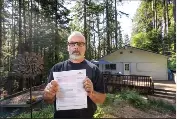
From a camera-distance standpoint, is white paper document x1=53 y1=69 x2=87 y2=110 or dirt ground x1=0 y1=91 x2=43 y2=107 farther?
dirt ground x1=0 y1=91 x2=43 y2=107

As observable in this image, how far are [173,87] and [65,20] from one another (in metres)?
1.51

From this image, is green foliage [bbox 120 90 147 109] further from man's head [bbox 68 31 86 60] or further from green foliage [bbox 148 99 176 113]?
man's head [bbox 68 31 86 60]

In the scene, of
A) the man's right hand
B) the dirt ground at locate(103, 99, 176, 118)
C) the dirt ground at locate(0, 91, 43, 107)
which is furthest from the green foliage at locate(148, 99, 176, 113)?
the man's right hand

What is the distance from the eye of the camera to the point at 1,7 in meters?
2.48

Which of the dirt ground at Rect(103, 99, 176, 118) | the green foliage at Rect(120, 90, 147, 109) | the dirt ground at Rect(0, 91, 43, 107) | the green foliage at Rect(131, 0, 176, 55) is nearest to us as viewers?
the green foliage at Rect(131, 0, 176, 55)

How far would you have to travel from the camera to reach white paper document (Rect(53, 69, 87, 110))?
35.7 inches

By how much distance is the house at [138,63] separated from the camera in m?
2.37

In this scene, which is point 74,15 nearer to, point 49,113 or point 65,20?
point 65,20

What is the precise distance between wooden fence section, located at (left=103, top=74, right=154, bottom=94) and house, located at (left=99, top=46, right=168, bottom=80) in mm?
132

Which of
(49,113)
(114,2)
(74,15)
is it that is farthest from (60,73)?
(114,2)

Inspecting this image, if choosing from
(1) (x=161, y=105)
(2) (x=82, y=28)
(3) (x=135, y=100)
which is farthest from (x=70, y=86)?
(1) (x=161, y=105)

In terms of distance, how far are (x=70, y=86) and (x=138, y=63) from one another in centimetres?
177

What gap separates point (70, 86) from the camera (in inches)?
35.8

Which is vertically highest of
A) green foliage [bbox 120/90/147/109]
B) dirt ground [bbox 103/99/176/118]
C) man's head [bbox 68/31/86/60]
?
man's head [bbox 68/31/86/60]
